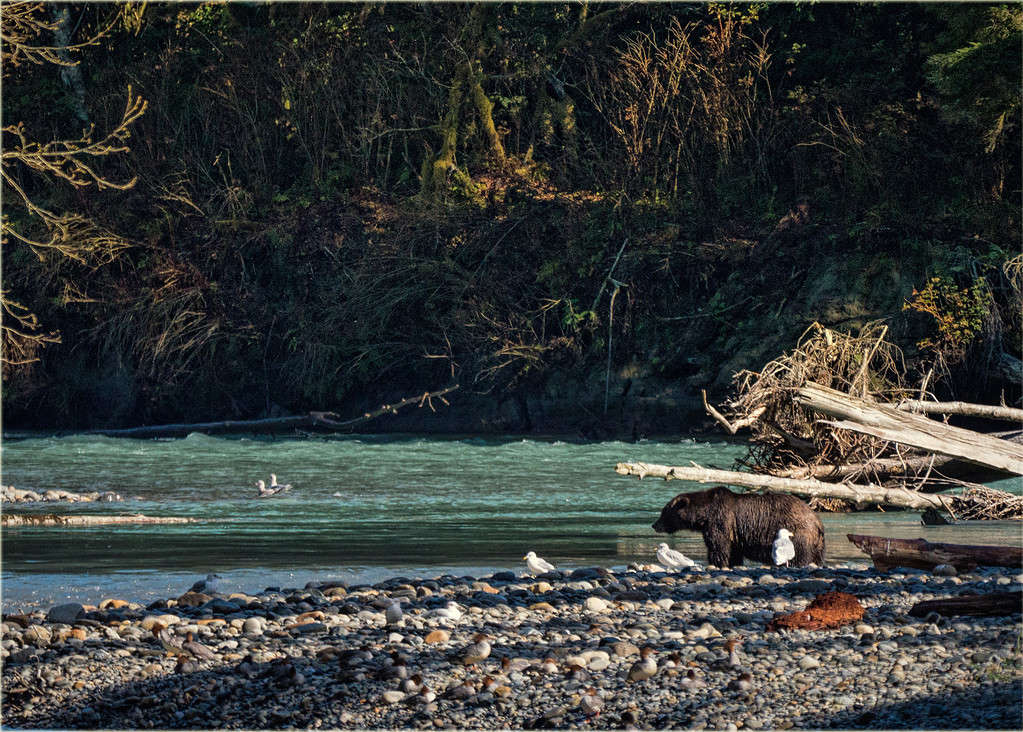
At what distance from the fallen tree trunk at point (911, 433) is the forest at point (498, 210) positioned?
8.68 m

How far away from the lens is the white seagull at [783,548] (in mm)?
8328

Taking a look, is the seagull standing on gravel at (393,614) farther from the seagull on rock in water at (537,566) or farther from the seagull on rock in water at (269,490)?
the seagull on rock in water at (269,490)

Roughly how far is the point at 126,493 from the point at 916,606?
402 inches

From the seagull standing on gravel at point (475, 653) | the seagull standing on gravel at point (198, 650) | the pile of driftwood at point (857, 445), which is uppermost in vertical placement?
the pile of driftwood at point (857, 445)

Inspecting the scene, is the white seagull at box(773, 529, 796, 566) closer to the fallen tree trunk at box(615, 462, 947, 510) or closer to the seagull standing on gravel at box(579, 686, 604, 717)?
the fallen tree trunk at box(615, 462, 947, 510)

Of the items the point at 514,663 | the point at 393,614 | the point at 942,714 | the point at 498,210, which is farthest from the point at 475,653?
the point at 498,210

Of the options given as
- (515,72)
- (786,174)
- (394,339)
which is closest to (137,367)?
(394,339)

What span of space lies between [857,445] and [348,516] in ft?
16.3

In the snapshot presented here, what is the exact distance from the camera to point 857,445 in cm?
1094

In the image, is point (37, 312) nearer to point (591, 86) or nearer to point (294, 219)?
point (294, 219)

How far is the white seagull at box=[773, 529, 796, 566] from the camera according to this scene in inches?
328

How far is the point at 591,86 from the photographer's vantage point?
24094mm

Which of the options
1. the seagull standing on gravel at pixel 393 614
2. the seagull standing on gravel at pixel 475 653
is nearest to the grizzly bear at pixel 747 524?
the seagull standing on gravel at pixel 393 614

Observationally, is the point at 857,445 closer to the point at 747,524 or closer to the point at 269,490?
the point at 747,524
